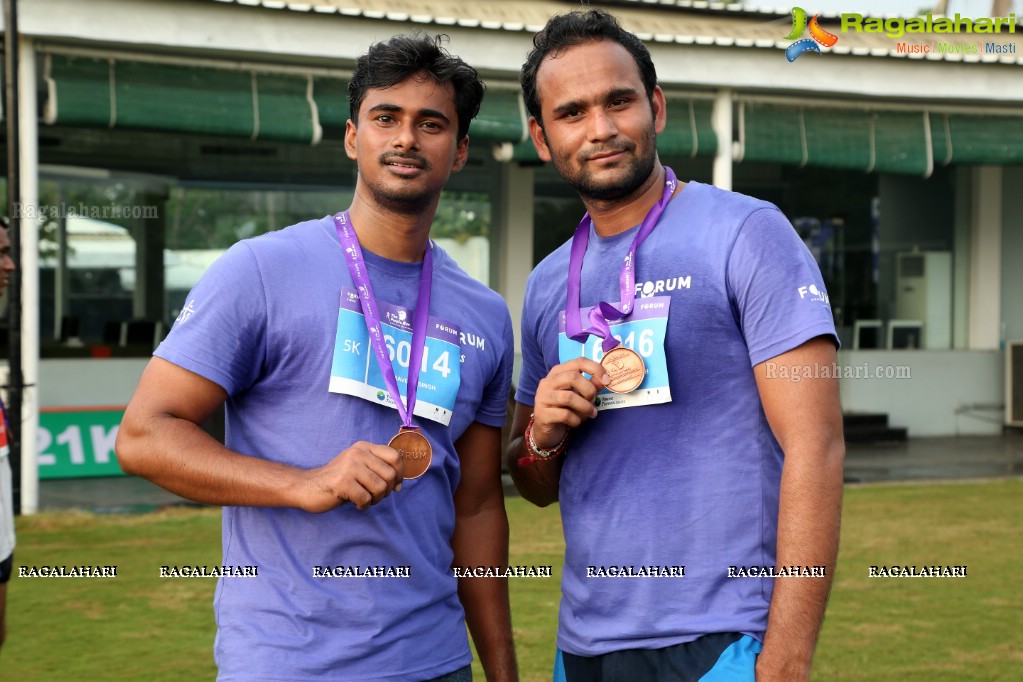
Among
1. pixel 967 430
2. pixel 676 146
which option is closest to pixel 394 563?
pixel 676 146

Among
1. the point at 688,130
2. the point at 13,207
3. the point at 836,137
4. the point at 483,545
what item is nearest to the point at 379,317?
the point at 483,545

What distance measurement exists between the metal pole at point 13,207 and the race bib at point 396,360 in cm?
689

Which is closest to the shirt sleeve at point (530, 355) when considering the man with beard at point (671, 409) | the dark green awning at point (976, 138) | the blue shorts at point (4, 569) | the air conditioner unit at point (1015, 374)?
the man with beard at point (671, 409)

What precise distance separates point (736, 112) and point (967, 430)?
689 centimetres

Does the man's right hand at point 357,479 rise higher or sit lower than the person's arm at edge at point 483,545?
higher

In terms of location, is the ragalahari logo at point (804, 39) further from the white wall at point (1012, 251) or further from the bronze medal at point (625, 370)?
the bronze medal at point (625, 370)

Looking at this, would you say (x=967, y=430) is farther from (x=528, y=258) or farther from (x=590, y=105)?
(x=590, y=105)

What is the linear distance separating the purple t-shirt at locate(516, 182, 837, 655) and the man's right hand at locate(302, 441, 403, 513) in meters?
0.52

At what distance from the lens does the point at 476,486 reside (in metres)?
3.15

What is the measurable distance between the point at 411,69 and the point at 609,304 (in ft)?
2.50

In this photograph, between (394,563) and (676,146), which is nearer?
(394,563)

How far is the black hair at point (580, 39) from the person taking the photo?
2854 mm

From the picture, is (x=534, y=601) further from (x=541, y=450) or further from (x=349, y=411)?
(x=349, y=411)

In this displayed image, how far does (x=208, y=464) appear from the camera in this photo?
253 cm
